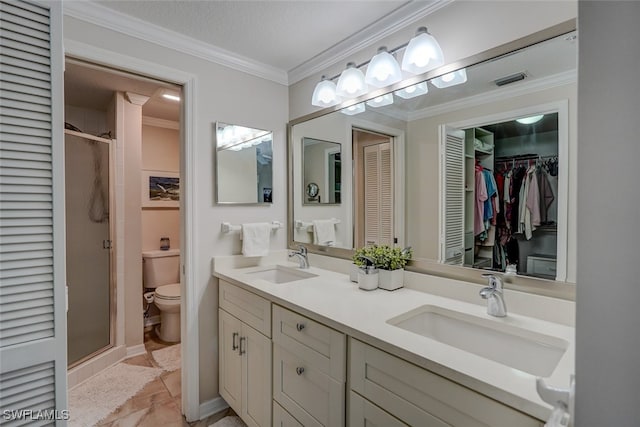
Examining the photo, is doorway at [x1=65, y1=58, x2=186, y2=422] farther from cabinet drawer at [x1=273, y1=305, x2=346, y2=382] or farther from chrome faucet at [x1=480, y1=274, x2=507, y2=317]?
chrome faucet at [x1=480, y1=274, x2=507, y2=317]

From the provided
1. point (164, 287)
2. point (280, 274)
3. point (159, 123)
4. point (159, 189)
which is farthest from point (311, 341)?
point (159, 123)

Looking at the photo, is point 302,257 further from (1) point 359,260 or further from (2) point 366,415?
(2) point 366,415

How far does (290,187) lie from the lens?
2340 millimetres

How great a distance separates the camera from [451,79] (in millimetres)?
1427

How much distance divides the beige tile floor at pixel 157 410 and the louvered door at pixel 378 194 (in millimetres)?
1467

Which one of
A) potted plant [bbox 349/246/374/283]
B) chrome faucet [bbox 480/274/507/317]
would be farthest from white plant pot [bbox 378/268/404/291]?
→ chrome faucet [bbox 480/274/507/317]

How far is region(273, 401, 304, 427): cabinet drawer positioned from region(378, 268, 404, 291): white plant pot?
2.38 ft

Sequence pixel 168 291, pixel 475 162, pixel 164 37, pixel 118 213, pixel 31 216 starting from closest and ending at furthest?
pixel 31 216 → pixel 475 162 → pixel 164 37 → pixel 118 213 → pixel 168 291

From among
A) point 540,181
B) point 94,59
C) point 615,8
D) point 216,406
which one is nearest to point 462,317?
point 540,181

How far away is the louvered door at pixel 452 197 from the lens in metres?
1.43

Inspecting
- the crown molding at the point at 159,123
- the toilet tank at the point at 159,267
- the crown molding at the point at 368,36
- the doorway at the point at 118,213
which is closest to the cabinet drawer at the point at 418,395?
the crown molding at the point at 368,36

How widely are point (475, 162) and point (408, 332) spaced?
2.67 ft

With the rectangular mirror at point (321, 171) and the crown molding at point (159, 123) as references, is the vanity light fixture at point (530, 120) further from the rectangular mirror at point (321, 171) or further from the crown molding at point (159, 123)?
the crown molding at point (159, 123)

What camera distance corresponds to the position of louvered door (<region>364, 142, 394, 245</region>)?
173 centimetres
